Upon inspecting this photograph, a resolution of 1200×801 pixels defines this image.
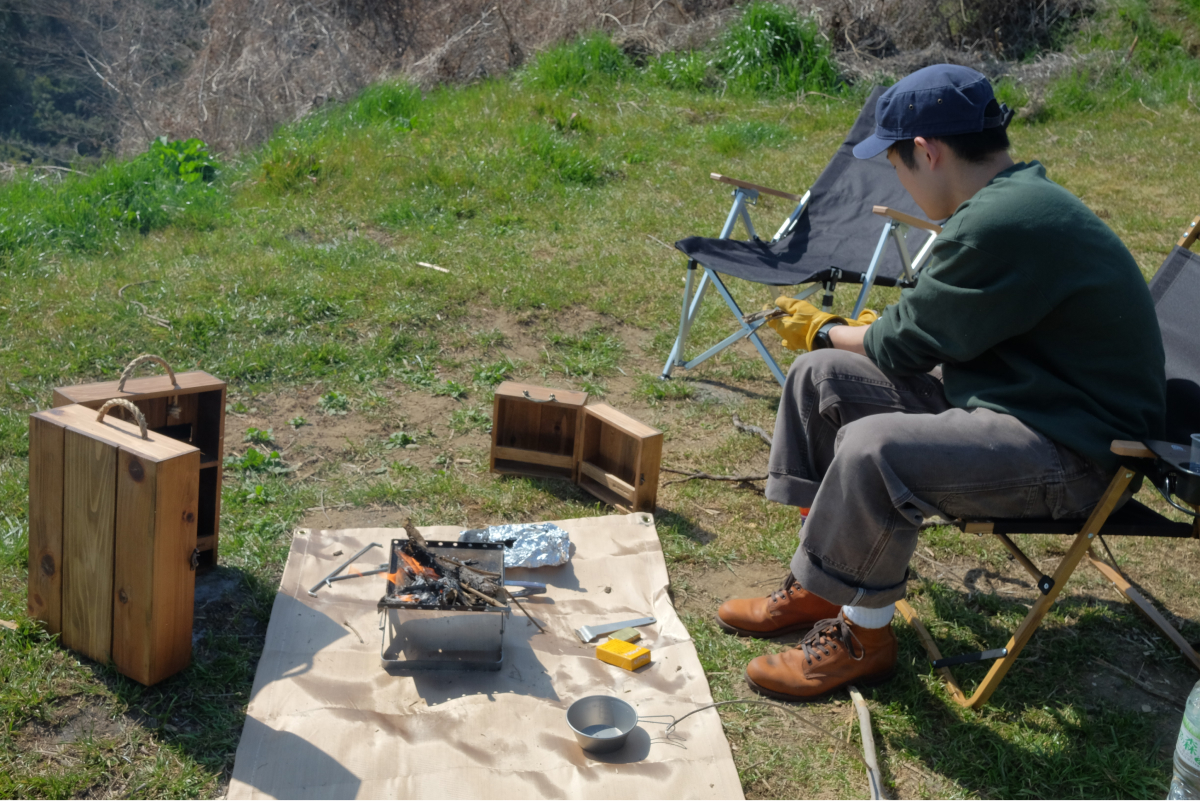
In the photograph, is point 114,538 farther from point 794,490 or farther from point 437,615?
point 794,490

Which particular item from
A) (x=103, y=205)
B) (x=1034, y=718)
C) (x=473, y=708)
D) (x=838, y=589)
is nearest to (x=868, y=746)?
(x=838, y=589)

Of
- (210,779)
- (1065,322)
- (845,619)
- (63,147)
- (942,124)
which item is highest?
(942,124)

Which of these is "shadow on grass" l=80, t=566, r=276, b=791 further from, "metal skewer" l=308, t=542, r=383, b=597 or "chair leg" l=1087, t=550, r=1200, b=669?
"chair leg" l=1087, t=550, r=1200, b=669

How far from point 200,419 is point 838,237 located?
116 inches

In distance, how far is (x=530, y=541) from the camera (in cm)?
291

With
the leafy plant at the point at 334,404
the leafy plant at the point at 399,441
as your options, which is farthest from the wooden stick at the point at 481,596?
the leafy plant at the point at 334,404

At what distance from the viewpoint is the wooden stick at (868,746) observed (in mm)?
2119

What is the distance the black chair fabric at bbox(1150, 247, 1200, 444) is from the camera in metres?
2.53

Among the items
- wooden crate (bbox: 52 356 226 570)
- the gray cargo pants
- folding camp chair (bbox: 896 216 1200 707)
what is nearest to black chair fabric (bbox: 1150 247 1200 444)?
folding camp chair (bbox: 896 216 1200 707)

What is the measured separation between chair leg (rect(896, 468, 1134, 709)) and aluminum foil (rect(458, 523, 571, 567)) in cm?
113

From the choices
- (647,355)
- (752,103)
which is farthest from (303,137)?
(647,355)

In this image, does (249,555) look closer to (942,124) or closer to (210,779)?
(210,779)

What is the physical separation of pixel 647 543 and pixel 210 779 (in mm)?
1449

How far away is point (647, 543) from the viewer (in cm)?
306
